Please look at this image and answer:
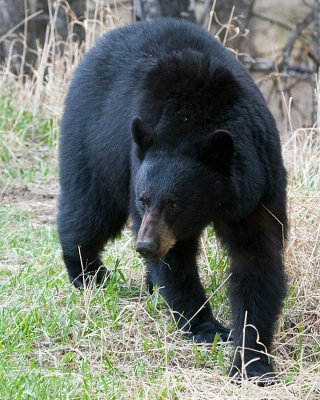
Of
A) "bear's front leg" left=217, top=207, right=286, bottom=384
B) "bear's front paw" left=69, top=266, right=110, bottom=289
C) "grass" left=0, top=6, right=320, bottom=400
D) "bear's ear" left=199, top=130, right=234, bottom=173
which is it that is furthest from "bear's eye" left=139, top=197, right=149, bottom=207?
"bear's front paw" left=69, top=266, right=110, bottom=289

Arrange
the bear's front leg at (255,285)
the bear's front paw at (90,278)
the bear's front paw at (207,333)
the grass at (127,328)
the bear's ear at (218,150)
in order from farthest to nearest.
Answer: the bear's front paw at (90,278) < the bear's front paw at (207,333) < the bear's front leg at (255,285) < the bear's ear at (218,150) < the grass at (127,328)

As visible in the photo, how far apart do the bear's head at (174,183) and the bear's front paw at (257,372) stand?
73 cm

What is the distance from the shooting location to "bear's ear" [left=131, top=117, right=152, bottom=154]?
190 inches

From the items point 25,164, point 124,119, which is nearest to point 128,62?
point 124,119

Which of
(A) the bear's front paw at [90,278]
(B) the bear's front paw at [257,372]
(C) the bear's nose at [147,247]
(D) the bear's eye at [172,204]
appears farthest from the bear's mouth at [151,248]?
(A) the bear's front paw at [90,278]

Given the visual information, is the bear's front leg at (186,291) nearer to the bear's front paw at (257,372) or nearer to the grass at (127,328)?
the grass at (127,328)

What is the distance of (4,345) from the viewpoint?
16.9 feet

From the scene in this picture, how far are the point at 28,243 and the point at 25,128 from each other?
2772mm

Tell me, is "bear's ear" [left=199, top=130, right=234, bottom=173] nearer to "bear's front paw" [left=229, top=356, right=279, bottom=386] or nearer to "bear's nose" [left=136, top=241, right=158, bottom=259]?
"bear's nose" [left=136, top=241, right=158, bottom=259]

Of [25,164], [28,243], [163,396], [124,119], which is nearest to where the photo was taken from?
[163,396]

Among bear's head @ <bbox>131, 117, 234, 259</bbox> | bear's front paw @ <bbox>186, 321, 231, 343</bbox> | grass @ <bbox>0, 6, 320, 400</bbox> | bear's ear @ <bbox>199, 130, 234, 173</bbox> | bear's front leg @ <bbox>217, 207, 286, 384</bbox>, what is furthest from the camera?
bear's front paw @ <bbox>186, 321, 231, 343</bbox>

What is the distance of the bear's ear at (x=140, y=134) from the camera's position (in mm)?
4836

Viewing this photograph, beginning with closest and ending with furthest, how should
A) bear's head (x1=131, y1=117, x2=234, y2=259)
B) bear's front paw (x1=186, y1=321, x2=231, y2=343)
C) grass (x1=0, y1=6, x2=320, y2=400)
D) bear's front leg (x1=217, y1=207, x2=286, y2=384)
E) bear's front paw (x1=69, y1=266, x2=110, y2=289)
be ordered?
grass (x1=0, y1=6, x2=320, y2=400)
bear's head (x1=131, y1=117, x2=234, y2=259)
bear's front leg (x1=217, y1=207, x2=286, y2=384)
bear's front paw (x1=186, y1=321, x2=231, y2=343)
bear's front paw (x1=69, y1=266, x2=110, y2=289)

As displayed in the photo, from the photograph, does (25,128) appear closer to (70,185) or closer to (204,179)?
(70,185)
